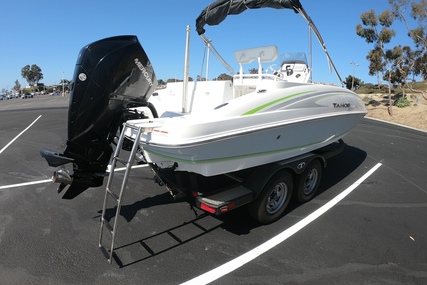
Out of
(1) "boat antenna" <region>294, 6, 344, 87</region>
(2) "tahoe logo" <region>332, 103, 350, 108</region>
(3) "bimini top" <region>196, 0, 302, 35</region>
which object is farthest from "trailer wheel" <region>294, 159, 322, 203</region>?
(3) "bimini top" <region>196, 0, 302, 35</region>

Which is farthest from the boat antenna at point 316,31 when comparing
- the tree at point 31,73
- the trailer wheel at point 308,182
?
the tree at point 31,73

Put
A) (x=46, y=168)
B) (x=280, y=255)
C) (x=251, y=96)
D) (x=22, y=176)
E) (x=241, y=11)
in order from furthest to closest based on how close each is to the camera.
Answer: (x=46, y=168) < (x=22, y=176) < (x=241, y=11) < (x=251, y=96) < (x=280, y=255)

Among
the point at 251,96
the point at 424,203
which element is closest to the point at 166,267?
the point at 251,96

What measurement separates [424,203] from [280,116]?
3.27m

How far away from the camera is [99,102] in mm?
3500

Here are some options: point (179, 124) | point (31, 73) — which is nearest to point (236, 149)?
point (179, 124)

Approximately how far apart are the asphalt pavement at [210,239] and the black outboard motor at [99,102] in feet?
1.95

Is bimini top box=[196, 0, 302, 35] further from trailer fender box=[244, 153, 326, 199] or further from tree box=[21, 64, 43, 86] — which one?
tree box=[21, 64, 43, 86]

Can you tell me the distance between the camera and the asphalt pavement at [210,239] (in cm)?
306

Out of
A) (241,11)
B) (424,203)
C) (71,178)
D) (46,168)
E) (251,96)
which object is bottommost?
(424,203)

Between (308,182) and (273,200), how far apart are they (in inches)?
39.7

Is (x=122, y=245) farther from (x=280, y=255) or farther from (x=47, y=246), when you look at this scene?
(x=280, y=255)

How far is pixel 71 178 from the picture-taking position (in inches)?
146

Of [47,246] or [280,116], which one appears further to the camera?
[280,116]
